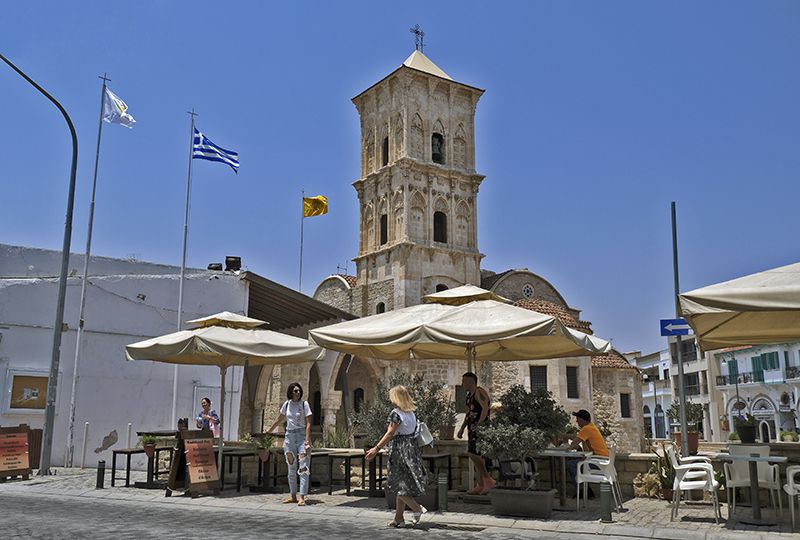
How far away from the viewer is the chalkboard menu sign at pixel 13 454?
13009 mm

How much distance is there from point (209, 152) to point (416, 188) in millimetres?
14523

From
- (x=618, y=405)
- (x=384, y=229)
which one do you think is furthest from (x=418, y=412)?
(x=384, y=229)

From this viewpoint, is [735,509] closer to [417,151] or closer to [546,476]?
[546,476]

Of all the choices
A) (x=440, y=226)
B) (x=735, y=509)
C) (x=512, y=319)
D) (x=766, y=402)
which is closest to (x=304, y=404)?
(x=512, y=319)

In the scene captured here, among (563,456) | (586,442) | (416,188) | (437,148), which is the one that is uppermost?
(437,148)

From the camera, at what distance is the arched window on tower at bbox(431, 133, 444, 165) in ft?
120

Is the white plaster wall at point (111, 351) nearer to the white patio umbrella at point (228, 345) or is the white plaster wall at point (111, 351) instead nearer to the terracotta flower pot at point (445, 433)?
the white patio umbrella at point (228, 345)

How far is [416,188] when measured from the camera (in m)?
35.3

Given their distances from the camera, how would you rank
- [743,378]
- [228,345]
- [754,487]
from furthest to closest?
[743,378] → [228,345] → [754,487]

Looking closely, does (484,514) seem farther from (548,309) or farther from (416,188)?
(416,188)

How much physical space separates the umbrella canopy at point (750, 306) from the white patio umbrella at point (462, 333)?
5.40 ft

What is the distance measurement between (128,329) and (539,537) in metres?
13.5

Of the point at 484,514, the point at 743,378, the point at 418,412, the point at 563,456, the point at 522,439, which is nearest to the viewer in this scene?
the point at 522,439

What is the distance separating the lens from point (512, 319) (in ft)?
30.2
